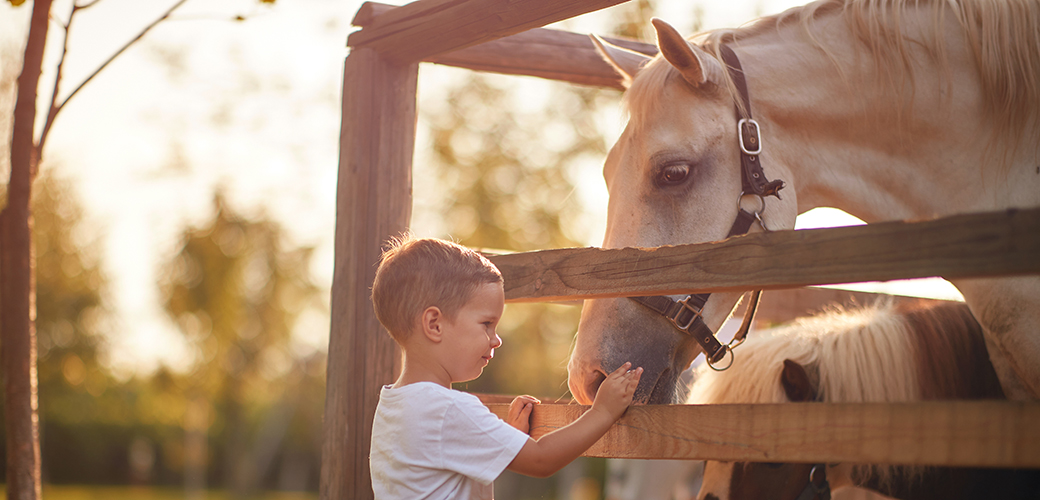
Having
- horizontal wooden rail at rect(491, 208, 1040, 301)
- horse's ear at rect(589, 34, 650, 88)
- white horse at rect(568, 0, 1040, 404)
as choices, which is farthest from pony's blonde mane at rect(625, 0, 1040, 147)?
horizontal wooden rail at rect(491, 208, 1040, 301)

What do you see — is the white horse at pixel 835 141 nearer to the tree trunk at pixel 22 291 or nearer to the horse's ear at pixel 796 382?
the horse's ear at pixel 796 382

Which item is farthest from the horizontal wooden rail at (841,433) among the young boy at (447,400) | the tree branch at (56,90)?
the tree branch at (56,90)

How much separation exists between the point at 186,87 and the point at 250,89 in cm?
155

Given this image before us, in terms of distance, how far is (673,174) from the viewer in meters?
2.30

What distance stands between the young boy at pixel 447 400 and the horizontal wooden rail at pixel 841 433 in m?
0.12

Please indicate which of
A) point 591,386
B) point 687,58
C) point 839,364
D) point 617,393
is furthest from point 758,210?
point 839,364

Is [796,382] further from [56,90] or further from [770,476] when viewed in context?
[56,90]

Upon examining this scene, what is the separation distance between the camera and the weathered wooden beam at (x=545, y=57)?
132 inches

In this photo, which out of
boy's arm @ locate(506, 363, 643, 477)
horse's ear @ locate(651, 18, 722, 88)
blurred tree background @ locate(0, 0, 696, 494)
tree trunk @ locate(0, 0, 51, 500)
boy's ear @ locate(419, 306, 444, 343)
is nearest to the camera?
boy's arm @ locate(506, 363, 643, 477)

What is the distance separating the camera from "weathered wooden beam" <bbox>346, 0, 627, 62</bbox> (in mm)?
2215

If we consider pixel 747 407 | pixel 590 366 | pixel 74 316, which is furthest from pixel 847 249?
pixel 74 316

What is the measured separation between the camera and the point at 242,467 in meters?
28.2

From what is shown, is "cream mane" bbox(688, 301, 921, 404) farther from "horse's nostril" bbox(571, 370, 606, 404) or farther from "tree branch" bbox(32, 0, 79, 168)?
"tree branch" bbox(32, 0, 79, 168)

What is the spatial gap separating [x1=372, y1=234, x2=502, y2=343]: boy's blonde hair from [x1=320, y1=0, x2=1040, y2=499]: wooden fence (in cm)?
27
